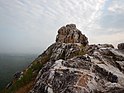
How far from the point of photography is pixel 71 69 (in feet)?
84.6

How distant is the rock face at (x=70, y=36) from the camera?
227ft

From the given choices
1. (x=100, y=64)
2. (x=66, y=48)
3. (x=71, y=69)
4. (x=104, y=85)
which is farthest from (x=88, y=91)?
(x=66, y=48)

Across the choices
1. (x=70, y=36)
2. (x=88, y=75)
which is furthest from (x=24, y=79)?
(x=88, y=75)

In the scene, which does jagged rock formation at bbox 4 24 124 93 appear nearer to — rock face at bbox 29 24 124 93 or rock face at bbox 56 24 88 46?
rock face at bbox 29 24 124 93

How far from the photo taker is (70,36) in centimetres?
6981

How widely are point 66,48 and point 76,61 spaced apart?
75.4ft

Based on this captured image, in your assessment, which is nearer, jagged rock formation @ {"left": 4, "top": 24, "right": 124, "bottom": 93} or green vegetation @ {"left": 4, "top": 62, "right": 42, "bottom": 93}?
jagged rock formation @ {"left": 4, "top": 24, "right": 124, "bottom": 93}

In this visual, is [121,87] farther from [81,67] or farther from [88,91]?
[81,67]

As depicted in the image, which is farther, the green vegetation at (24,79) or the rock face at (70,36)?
the rock face at (70,36)

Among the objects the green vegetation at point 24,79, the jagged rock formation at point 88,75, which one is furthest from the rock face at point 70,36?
the jagged rock formation at point 88,75

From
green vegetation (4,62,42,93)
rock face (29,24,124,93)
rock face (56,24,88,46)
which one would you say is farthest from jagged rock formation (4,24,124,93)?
rock face (56,24,88,46)

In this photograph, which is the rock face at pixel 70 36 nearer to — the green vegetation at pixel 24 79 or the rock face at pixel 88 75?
the green vegetation at pixel 24 79

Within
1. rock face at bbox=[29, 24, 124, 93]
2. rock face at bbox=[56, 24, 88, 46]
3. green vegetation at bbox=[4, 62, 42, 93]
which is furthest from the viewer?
rock face at bbox=[56, 24, 88, 46]

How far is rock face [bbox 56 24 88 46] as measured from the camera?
69312 mm
